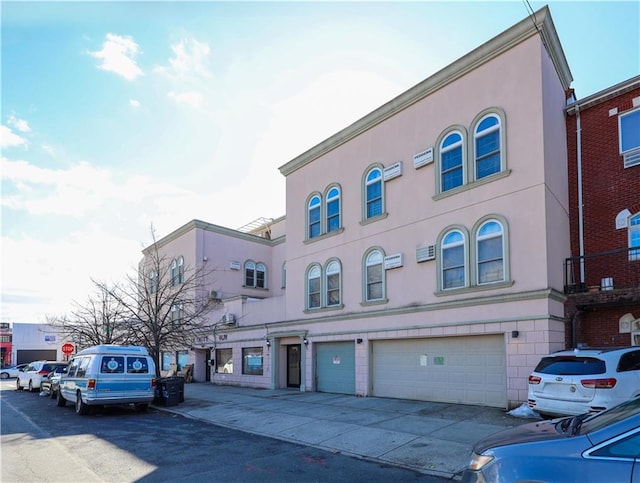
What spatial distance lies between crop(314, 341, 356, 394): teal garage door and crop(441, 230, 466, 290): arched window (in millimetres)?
4817

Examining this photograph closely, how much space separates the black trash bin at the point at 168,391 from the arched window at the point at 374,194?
8854mm

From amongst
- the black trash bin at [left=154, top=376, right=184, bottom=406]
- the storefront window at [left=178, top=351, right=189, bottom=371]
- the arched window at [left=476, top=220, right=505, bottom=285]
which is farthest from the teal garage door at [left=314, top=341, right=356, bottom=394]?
the storefront window at [left=178, top=351, right=189, bottom=371]

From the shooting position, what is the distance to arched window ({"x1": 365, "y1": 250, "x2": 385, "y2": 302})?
17.3 meters

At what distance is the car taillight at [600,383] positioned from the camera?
8.78 metres

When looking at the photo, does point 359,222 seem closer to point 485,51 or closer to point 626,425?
point 485,51

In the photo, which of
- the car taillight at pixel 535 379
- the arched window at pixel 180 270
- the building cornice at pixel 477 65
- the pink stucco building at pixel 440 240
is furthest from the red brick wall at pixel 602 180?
the arched window at pixel 180 270

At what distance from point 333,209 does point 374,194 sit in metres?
2.45

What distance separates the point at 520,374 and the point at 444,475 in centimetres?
595

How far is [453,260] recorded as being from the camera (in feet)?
49.2

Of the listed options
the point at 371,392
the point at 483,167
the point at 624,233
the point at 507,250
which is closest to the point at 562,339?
the point at 507,250

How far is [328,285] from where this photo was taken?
1967cm

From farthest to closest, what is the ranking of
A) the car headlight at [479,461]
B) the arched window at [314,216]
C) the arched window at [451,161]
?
the arched window at [314,216] < the arched window at [451,161] < the car headlight at [479,461]

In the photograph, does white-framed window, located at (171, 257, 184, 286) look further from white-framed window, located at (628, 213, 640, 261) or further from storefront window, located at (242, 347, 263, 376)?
white-framed window, located at (628, 213, 640, 261)

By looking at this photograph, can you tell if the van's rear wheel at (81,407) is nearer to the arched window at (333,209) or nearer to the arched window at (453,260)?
the arched window at (333,209)
